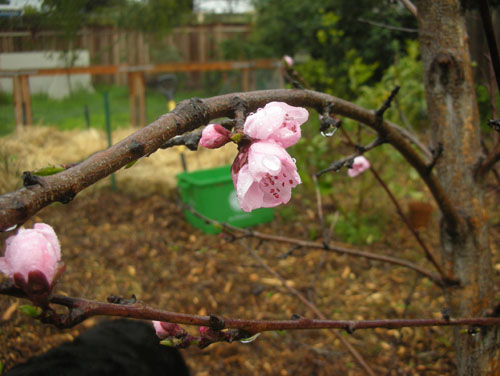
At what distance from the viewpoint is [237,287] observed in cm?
322

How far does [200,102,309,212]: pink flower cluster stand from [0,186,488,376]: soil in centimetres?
106

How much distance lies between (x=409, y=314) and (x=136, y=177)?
324 cm

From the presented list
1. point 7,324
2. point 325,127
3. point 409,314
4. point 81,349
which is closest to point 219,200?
point 409,314

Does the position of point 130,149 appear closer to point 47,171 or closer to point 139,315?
point 47,171

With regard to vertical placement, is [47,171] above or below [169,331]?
above

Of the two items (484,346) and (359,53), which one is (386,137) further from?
(359,53)

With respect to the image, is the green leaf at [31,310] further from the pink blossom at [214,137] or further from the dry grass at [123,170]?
the dry grass at [123,170]

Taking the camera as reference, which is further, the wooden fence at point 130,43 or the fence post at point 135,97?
the fence post at point 135,97

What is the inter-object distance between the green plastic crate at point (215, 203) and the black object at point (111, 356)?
207 cm

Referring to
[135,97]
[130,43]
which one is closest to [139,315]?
[135,97]

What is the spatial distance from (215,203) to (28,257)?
144 inches

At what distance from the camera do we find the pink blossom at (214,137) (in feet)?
2.19

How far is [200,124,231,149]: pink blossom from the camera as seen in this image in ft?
2.19

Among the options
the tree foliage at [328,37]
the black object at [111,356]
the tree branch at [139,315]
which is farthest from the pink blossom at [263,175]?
the tree foliage at [328,37]
